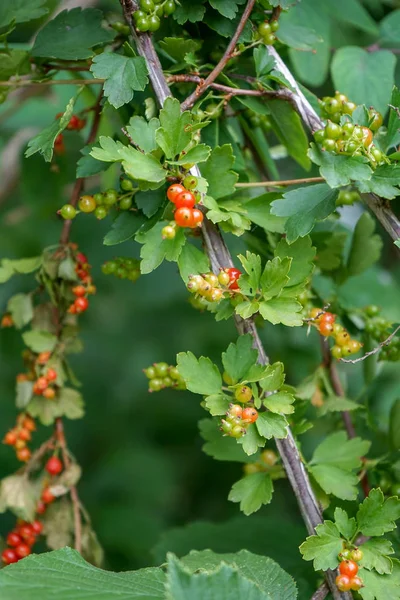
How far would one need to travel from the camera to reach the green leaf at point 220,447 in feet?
3.40

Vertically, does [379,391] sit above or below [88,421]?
above

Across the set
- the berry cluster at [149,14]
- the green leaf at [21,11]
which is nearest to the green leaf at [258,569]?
the berry cluster at [149,14]

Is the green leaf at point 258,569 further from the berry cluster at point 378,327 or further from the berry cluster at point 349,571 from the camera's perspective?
the berry cluster at point 378,327

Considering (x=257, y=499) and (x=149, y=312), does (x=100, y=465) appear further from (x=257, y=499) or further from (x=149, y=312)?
(x=257, y=499)

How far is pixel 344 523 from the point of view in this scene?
2.91 feet

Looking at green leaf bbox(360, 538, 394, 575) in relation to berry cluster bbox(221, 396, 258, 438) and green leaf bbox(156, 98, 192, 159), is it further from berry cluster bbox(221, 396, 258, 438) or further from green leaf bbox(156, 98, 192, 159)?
green leaf bbox(156, 98, 192, 159)

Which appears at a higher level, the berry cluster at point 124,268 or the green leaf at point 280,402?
Result: the berry cluster at point 124,268

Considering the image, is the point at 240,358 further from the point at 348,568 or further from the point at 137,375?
the point at 137,375

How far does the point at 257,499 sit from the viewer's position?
95cm

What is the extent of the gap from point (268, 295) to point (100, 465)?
2036 millimetres

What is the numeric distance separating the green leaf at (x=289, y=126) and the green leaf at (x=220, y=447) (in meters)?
0.45

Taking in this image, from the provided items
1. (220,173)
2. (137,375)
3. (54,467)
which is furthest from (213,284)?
(137,375)

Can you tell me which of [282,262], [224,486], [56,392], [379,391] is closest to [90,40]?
[282,262]

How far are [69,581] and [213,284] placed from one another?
16.3 inches
